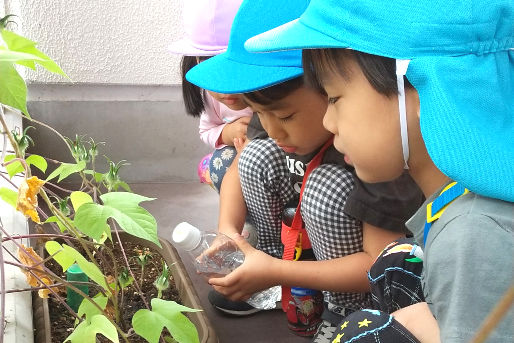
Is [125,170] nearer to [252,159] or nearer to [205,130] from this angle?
[205,130]

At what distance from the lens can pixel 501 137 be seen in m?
0.82

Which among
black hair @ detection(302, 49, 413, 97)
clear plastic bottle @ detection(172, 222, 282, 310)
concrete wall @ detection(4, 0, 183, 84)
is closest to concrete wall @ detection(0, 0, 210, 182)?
concrete wall @ detection(4, 0, 183, 84)

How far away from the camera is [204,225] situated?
212cm

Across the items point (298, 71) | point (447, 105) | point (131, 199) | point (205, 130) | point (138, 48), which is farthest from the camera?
point (138, 48)

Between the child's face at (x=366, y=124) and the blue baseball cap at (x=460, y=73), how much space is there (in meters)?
0.07

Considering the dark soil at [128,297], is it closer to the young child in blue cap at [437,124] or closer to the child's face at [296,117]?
the child's face at [296,117]

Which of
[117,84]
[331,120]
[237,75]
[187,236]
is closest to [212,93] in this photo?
[237,75]

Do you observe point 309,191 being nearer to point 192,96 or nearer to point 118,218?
point 118,218

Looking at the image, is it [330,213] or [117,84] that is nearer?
[330,213]

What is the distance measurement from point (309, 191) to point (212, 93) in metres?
0.47

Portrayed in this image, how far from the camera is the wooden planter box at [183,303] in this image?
1.22 m

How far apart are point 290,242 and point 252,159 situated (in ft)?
0.78

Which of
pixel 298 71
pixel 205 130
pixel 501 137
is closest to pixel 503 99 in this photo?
pixel 501 137

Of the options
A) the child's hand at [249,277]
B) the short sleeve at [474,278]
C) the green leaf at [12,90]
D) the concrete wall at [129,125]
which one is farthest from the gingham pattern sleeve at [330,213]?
the concrete wall at [129,125]
